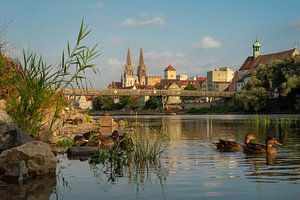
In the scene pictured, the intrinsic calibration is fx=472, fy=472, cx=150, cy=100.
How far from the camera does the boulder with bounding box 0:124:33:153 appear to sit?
43.9 feet

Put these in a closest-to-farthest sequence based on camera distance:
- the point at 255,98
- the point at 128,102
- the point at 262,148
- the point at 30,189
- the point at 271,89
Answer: the point at 30,189 → the point at 262,148 → the point at 255,98 → the point at 271,89 → the point at 128,102

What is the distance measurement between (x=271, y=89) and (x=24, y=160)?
3154 inches

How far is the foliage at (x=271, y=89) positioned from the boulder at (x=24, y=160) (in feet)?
240

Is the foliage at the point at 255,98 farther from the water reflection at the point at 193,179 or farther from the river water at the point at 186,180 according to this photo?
the river water at the point at 186,180

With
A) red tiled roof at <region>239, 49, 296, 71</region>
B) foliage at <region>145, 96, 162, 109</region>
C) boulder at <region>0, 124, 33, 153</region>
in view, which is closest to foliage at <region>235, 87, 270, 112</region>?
foliage at <region>145, 96, 162, 109</region>

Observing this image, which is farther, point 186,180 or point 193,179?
point 193,179

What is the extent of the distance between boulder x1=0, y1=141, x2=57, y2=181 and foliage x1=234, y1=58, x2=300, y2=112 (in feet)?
240

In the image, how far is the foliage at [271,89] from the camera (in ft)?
272

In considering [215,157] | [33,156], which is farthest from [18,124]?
[215,157]

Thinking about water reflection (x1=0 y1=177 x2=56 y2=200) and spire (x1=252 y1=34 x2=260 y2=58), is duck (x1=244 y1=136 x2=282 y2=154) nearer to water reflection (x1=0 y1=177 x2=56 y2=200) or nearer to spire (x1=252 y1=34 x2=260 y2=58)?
water reflection (x1=0 y1=177 x2=56 y2=200)

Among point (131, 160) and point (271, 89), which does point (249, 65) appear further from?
point (131, 160)

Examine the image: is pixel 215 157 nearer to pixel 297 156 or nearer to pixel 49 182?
pixel 297 156

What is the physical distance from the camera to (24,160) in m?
12.1

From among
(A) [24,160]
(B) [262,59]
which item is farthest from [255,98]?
(B) [262,59]
